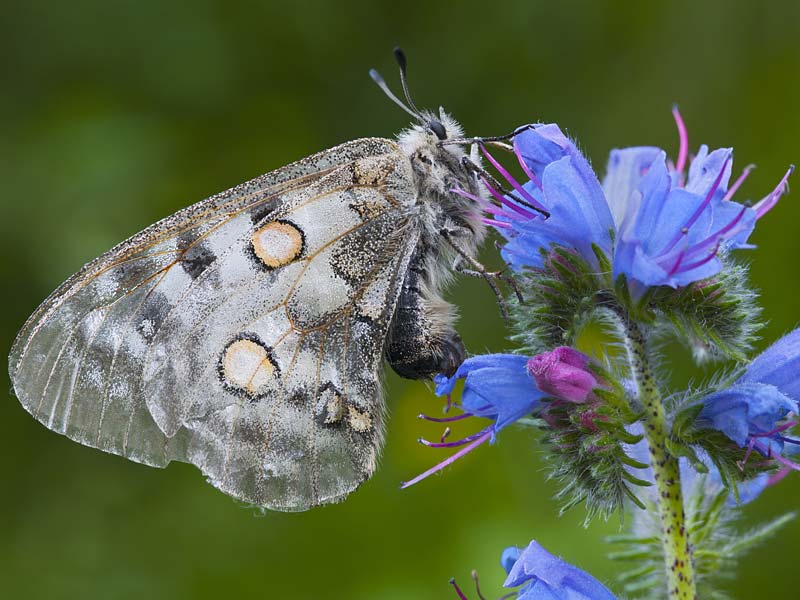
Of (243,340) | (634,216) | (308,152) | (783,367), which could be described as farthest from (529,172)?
(308,152)

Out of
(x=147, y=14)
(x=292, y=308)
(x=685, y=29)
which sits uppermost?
(x=147, y=14)

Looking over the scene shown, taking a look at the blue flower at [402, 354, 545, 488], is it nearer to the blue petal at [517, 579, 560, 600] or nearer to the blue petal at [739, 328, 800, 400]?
the blue petal at [517, 579, 560, 600]

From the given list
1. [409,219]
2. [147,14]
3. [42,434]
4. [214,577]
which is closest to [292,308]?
[409,219]

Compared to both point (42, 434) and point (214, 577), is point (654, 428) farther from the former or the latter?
point (42, 434)

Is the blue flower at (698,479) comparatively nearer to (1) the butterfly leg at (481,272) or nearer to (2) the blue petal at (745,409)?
(2) the blue petal at (745,409)

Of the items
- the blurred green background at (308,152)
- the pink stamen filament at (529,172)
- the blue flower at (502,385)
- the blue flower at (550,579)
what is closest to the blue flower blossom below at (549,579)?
the blue flower at (550,579)

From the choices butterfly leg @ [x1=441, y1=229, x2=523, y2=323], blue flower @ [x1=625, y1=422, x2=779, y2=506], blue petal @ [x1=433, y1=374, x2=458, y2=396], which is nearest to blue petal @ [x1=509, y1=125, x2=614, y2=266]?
butterfly leg @ [x1=441, y1=229, x2=523, y2=323]

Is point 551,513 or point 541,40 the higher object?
point 541,40
